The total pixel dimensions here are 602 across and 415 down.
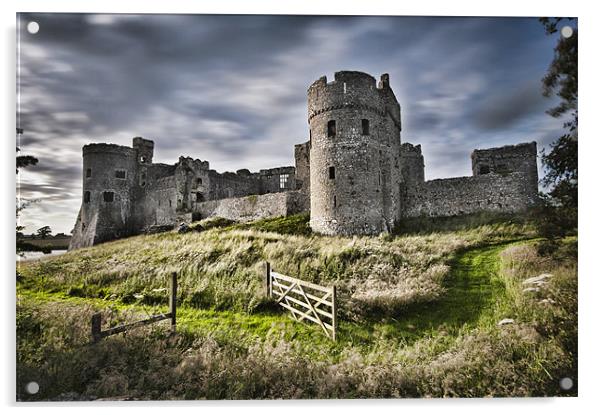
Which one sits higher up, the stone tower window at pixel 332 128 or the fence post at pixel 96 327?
the stone tower window at pixel 332 128

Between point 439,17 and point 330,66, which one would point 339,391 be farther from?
point 439,17

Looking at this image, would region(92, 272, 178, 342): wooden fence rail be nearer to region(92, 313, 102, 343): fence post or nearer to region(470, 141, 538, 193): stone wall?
region(92, 313, 102, 343): fence post

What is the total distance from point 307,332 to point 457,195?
8.93 meters

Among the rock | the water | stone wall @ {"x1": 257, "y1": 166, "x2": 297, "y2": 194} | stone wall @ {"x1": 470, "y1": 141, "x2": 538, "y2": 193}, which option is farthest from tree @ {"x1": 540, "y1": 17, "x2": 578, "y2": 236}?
stone wall @ {"x1": 257, "y1": 166, "x2": 297, "y2": 194}

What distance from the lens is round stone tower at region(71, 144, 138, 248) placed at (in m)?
7.01

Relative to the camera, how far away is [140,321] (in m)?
5.37

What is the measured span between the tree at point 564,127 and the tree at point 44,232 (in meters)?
8.56

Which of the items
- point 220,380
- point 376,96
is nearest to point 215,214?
point 376,96

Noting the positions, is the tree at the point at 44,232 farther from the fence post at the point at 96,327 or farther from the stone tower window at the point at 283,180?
the stone tower window at the point at 283,180

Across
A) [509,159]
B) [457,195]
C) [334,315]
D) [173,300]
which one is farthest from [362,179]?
[173,300]

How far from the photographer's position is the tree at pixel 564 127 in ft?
18.8

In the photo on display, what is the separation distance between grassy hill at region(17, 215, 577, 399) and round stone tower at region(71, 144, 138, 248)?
0.80m

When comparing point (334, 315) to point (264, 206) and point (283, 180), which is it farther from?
point (283, 180)

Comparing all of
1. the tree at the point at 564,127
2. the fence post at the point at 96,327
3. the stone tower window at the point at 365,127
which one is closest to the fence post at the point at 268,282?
the fence post at the point at 96,327
